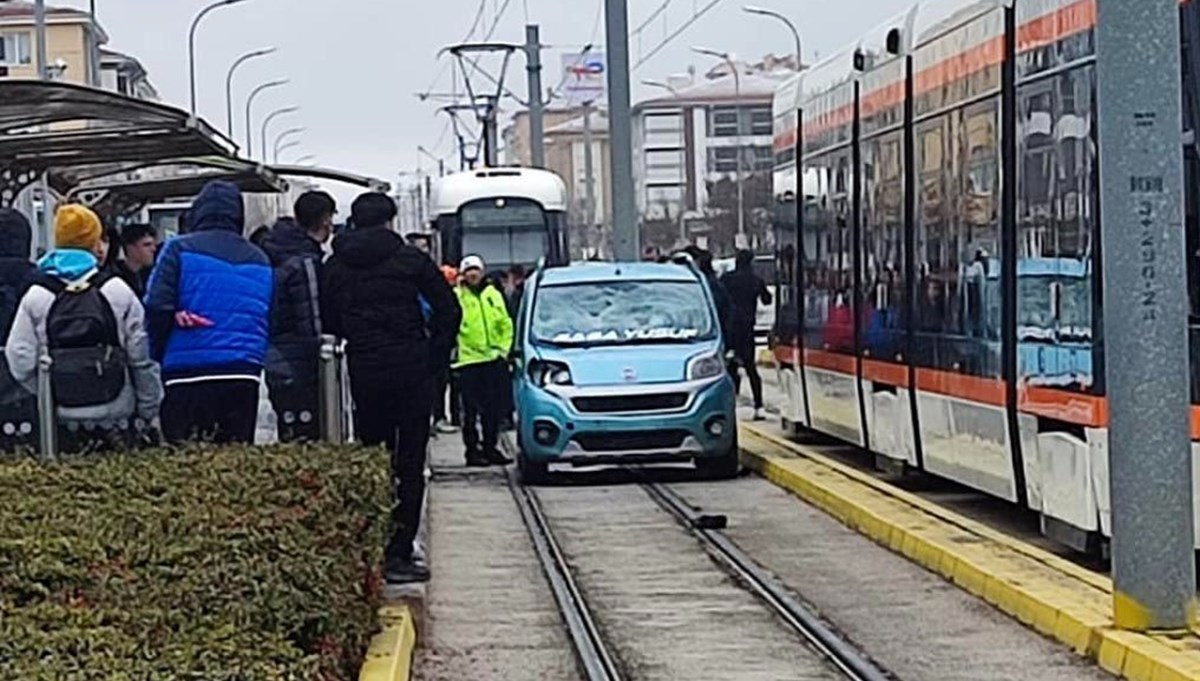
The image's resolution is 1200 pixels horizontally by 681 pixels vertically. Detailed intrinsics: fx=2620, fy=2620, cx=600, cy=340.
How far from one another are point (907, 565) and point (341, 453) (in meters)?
4.59

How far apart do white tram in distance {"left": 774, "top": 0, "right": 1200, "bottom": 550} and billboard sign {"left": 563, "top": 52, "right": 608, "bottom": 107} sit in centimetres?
8708

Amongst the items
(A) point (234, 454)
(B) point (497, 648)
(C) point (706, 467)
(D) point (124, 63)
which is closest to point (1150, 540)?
(B) point (497, 648)

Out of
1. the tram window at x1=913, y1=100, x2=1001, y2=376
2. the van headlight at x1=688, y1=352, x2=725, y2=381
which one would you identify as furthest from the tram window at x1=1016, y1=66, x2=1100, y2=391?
the van headlight at x1=688, y1=352, x2=725, y2=381

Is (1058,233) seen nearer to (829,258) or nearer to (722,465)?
(722,465)

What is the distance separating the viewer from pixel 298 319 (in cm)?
1359

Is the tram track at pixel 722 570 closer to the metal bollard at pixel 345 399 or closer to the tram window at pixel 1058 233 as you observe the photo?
the metal bollard at pixel 345 399

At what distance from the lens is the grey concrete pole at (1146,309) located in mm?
10453

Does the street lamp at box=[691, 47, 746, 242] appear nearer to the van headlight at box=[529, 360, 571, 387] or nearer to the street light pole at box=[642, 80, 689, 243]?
the street light pole at box=[642, 80, 689, 243]

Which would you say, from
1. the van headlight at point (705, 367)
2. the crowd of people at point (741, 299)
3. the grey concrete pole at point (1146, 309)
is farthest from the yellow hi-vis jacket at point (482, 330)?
the grey concrete pole at point (1146, 309)

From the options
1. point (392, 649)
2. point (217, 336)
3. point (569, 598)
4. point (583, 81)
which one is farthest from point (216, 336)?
point (583, 81)

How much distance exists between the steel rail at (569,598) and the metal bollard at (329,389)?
1466 mm

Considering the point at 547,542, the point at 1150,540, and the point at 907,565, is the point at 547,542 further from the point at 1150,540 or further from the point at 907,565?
the point at 1150,540

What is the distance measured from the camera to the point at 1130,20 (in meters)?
10.5

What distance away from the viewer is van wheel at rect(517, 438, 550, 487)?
21000 millimetres
